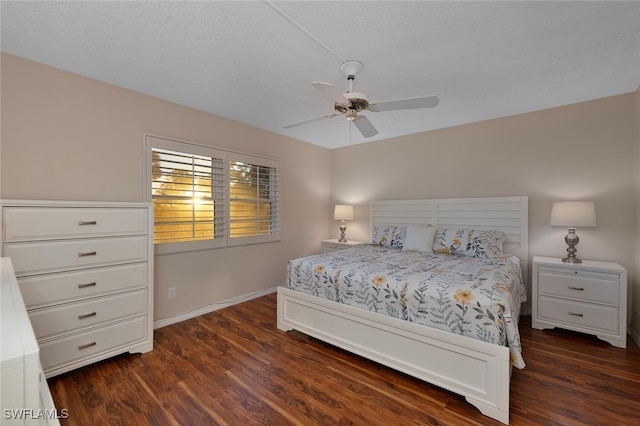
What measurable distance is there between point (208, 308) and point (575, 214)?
4.08m

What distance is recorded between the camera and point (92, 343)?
2.25 metres

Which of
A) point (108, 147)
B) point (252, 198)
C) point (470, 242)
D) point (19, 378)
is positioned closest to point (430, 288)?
point (470, 242)

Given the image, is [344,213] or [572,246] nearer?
[572,246]

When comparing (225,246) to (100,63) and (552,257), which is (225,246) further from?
(552,257)

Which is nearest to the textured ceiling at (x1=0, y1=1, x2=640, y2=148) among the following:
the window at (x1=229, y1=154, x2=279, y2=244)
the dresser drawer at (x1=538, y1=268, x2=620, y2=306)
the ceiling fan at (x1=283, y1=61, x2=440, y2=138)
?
the ceiling fan at (x1=283, y1=61, x2=440, y2=138)

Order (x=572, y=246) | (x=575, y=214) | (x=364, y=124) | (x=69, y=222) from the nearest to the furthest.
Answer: (x=69, y=222) → (x=364, y=124) → (x=575, y=214) → (x=572, y=246)

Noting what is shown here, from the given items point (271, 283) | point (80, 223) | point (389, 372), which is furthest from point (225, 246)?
point (389, 372)

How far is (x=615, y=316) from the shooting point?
2.60 meters

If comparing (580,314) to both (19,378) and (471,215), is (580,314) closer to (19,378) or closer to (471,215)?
(471,215)

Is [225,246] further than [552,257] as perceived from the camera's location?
Yes

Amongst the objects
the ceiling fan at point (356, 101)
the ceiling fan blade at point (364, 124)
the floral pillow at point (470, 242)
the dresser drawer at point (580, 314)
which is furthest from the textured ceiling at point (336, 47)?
the dresser drawer at point (580, 314)

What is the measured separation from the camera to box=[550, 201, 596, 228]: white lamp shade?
9.18 feet

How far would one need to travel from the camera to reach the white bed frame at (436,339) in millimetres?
1777

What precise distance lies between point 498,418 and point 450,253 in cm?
195
